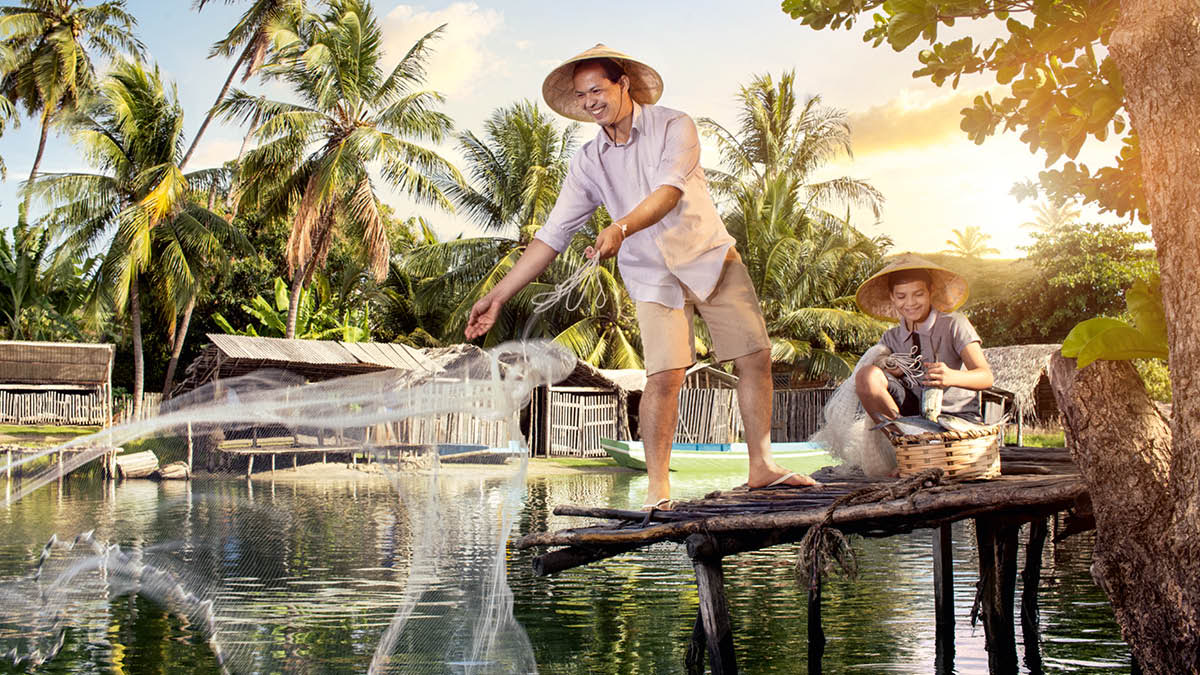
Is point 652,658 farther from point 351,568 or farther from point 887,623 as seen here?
point 351,568

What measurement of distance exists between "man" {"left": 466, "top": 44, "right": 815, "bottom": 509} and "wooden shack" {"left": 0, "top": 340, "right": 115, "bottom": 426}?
19.3 metres

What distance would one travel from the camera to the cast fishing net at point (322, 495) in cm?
379

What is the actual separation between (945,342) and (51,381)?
20365mm

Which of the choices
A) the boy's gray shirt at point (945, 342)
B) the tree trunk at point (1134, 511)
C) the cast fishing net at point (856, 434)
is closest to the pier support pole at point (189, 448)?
the cast fishing net at point (856, 434)

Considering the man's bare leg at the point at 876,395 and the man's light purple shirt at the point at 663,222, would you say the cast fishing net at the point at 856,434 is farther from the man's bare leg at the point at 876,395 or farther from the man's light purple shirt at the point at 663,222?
the man's light purple shirt at the point at 663,222

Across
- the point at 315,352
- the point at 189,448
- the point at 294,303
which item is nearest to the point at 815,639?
the point at 189,448

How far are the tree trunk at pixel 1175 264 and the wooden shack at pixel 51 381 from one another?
20986 mm

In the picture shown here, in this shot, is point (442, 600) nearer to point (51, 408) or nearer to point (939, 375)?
point (939, 375)

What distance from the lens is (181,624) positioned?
623 cm

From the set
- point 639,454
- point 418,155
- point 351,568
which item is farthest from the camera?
point 418,155

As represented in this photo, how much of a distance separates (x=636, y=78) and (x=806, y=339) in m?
22.2

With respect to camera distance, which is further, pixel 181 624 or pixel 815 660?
pixel 181 624

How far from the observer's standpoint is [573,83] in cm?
400

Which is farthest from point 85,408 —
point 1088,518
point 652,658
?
point 1088,518
